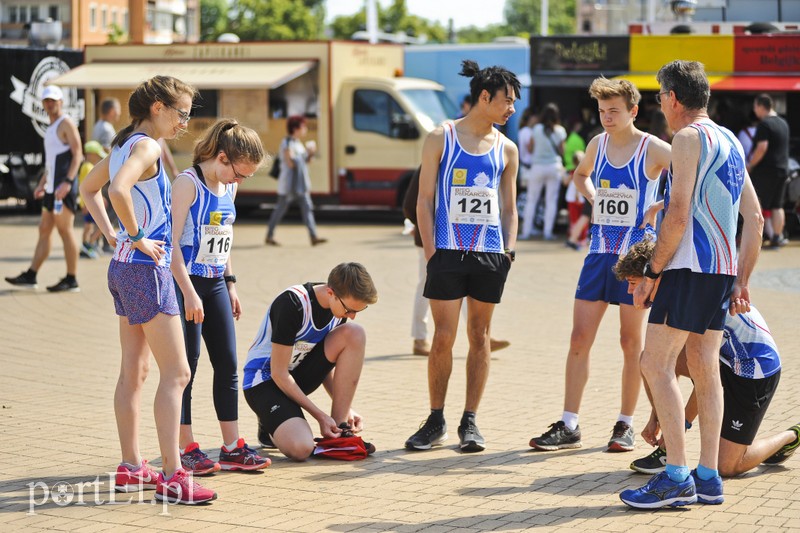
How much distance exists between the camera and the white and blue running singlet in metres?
6.40

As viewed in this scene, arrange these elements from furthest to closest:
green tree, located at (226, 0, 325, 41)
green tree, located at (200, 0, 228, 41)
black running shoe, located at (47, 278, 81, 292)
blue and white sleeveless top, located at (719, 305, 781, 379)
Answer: green tree, located at (200, 0, 228, 41)
green tree, located at (226, 0, 325, 41)
black running shoe, located at (47, 278, 81, 292)
blue and white sleeveless top, located at (719, 305, 781, 379)

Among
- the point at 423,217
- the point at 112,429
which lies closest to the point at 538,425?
the point at 423,217

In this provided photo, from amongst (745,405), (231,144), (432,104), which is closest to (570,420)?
(745,405)

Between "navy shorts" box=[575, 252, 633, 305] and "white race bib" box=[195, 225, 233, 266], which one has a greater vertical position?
"white race bib" box=[195, 225, 233, 266]

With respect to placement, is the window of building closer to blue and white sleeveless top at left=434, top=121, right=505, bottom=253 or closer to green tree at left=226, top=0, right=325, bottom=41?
blue and white sleeveless top at left=434, top=121, right=505, bottom=253

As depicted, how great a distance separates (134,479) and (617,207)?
2.88 meters

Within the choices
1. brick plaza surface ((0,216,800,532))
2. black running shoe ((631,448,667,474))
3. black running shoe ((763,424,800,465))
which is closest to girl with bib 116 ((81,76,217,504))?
brick plaza surface ((0,216,800,532))

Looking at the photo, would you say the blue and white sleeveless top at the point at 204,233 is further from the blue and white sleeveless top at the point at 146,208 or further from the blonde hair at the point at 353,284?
the blonde hair at the point at 353,284

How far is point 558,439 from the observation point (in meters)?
6.60

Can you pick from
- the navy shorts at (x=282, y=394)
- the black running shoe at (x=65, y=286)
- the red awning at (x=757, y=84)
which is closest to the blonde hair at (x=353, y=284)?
the navy shorts at (x=282, y=394)

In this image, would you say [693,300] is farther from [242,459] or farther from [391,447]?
[242,459]

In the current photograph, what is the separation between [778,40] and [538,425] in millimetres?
13219

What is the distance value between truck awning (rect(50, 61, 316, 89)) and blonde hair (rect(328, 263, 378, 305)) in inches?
582

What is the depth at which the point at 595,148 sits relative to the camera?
6945mm
